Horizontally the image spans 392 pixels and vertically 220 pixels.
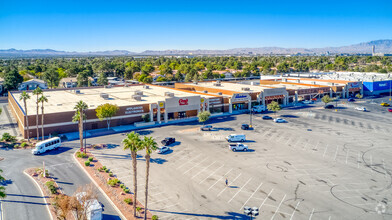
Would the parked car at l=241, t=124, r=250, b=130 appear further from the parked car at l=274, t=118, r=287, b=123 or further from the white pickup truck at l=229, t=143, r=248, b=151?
the white pickup truck at l=229, t=143, r=248, b=151

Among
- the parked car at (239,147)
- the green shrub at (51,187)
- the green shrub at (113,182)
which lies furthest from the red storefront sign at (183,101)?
the green shrub at (51,187)

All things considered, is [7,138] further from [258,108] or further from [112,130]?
[258,108]

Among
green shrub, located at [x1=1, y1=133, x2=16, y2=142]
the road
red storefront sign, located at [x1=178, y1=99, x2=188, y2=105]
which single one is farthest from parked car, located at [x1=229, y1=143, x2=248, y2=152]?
green shrub, located at [x1=1, y1=133, x2=16, y2=142]

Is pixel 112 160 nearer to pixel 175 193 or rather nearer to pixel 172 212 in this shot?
pixel 175 193

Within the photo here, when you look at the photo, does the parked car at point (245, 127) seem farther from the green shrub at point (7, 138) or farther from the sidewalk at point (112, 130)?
the green shrub at point (7, 138)

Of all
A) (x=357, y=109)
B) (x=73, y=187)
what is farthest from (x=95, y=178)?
(x=357, y=109)

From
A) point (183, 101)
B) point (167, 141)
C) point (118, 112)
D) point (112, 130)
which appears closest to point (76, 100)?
point (118, 112)
